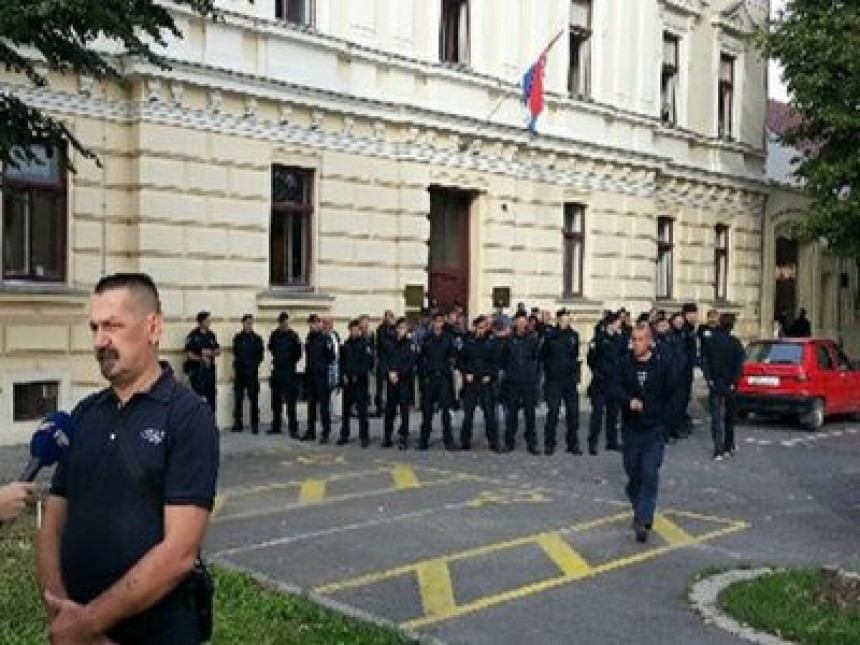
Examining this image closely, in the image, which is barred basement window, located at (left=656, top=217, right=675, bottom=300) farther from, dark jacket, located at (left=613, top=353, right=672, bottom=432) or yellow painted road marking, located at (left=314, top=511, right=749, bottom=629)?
dark jacket, located at (left=613, top=353, right=672, bottom=432)

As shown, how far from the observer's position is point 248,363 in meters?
16.5

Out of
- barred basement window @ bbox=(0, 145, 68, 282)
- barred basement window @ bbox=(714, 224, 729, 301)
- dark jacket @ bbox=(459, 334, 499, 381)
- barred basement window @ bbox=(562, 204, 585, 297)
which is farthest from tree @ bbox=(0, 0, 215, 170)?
barred basement window @ bbox=(714, 224, 729, 301)

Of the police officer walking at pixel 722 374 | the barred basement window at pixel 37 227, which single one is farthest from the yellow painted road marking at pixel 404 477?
the barred basement window at pixel 37 227

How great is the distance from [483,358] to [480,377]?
27cm

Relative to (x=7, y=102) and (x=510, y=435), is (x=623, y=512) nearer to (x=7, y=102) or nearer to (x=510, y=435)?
(x=510, y=435)

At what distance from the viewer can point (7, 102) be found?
9344mm

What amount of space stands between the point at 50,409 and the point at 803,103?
15.5 metres

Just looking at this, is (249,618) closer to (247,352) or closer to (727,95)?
(247,352)

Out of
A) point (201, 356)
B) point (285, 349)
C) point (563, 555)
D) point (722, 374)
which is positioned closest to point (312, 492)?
point (563, 555)

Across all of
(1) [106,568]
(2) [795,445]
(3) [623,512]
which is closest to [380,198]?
(2) [795,445]

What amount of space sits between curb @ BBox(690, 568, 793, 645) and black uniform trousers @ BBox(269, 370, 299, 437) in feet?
30.2

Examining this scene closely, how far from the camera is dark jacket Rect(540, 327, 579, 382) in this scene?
1584 centimetres

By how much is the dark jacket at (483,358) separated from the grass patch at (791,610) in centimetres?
764

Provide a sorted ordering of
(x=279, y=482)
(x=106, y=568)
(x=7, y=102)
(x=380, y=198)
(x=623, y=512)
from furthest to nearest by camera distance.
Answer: (x=380, y=198) → (x=279, y=482) → (x=623, y=512) → (x=7, y=102) → (x=106, y=568)
